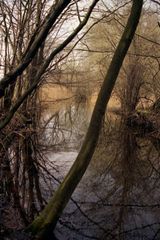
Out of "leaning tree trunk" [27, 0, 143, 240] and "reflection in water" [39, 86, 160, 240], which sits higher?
"leaning tree trunk" [27, 0, 143, 240]

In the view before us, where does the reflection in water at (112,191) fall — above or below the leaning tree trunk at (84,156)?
below

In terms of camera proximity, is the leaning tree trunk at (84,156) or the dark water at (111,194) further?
the dark water at (111,194)

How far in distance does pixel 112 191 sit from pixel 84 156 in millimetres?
2700

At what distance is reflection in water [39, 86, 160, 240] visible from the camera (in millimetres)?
5320

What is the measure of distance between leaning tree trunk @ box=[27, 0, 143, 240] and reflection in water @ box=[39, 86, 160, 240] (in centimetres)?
46

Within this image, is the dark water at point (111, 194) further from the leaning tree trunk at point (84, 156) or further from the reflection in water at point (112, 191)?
the leaning tree trunk at point (84, 156)

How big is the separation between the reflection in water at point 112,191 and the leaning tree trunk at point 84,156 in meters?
0.46

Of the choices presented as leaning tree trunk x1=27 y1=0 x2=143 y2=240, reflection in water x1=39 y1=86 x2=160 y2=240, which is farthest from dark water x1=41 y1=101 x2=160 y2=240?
leaning tree trunk x1=27 y1=0 x2=143 y2=240

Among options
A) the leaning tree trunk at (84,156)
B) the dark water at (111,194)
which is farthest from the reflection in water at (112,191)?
the leaning tree trunk at (84,156)

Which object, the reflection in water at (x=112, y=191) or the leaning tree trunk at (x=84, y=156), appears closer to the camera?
the leaning tree trunk at (x=84, y=156)

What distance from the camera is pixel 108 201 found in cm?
661

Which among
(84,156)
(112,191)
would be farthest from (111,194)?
(84,156)

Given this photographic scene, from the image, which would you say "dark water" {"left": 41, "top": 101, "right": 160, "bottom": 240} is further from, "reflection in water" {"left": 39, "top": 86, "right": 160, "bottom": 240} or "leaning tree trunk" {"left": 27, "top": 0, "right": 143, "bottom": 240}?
"leaning tree trunk" {"left": 27, "top": 0, "right": 143, "bottom": 240}

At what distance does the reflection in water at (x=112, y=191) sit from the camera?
5320 millimetres
